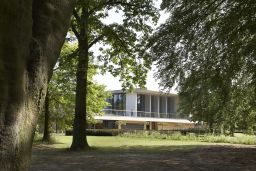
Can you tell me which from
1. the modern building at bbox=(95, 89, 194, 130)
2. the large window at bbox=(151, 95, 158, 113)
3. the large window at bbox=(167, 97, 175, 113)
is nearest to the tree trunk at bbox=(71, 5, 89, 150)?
the modern building at bbox=(95, 89, 194, 130)

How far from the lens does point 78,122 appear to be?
2447cm

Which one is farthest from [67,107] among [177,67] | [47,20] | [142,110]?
[142,110]

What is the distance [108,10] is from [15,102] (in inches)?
805

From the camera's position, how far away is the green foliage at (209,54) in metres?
15.9

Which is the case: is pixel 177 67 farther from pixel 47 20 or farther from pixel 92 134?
pixel 92 134

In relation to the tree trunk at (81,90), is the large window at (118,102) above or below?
above

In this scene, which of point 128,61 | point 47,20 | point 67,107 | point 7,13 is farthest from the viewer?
point 67,107

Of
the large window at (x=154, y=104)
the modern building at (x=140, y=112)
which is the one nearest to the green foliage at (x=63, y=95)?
the modern building at (x=140, y=112)

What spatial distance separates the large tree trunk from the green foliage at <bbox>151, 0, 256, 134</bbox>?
10.7 meters

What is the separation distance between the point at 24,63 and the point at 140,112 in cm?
6919

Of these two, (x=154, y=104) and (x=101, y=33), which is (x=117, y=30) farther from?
(x=154, y=104)

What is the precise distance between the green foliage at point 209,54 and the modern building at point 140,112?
4935cm

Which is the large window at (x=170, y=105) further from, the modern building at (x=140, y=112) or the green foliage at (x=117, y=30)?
the green foliage at (x=117, y=30)

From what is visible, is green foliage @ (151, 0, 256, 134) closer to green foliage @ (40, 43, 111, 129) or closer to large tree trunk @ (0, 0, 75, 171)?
large tree trunk @ (0, 0, 75, 171)
